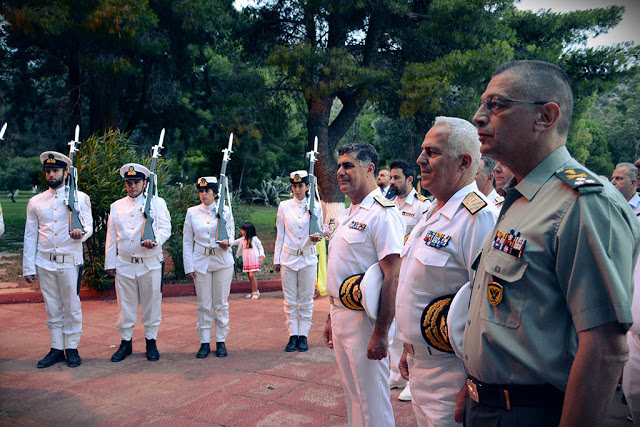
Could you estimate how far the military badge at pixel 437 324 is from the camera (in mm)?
2258

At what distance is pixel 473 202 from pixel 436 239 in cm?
27

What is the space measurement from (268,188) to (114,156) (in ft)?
86.0

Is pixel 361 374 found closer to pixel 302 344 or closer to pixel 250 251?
pixel 302 344

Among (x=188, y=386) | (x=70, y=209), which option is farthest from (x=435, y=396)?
(x=70, y=209)

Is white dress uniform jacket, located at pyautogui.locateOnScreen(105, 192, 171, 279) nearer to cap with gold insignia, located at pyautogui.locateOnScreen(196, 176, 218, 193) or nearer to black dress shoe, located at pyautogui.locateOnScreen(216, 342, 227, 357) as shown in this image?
cap with gold insignia, located at pyautogui.locateOnScreen(196, 176, 218, 193)

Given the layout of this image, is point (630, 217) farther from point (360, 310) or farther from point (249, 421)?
point (249, 421)

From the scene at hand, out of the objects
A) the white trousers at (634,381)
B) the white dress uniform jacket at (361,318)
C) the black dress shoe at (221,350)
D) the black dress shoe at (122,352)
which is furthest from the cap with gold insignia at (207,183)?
the white trousers at (634,381)

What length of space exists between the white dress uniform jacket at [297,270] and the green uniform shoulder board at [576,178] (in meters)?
4.94

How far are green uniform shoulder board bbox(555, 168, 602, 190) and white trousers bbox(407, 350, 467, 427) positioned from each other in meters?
1.16

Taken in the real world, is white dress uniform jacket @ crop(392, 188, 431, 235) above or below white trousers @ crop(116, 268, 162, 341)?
above

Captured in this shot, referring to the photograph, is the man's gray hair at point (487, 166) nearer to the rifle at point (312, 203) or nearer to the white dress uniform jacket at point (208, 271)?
the rifle at point (312, 203)

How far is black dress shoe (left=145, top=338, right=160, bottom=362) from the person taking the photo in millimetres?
5781

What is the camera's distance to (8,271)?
37.3ft

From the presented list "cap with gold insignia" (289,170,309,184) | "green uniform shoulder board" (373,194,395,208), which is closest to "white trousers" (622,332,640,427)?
"green uniform shoulder board" (373,194,395,208)
